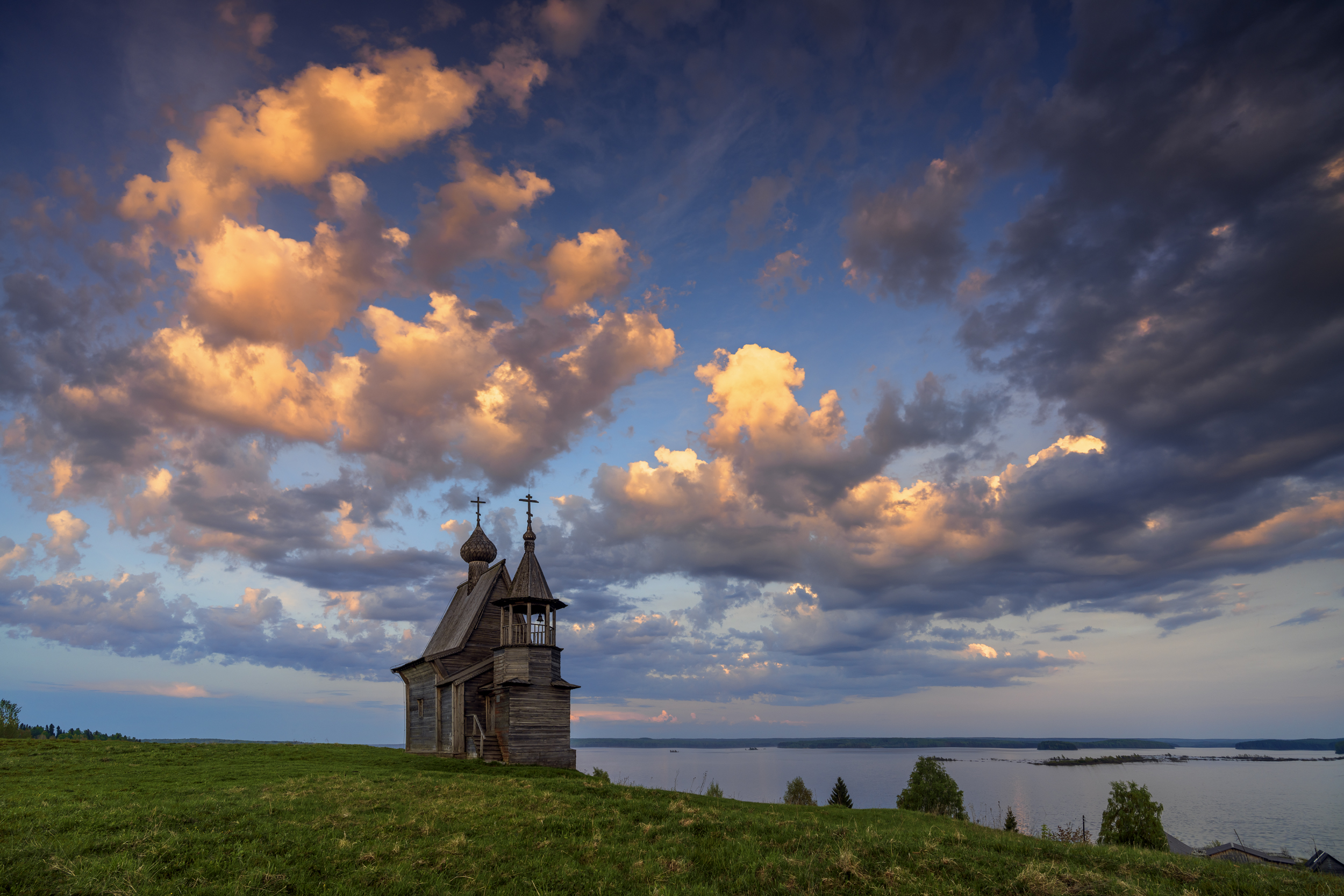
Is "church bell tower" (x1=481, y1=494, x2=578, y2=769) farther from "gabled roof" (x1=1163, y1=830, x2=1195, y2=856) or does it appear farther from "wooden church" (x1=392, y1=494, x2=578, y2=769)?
"gabled roof" (x1=1163, y1=830, x2=1195, y2=856)

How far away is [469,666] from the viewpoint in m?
44.2

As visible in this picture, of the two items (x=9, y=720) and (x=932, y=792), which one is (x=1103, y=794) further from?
(x=9, y=720)

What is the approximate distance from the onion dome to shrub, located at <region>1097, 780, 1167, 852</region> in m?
46.8

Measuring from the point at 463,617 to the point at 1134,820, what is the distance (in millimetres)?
47842

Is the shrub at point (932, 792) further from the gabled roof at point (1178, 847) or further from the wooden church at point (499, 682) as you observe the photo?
the wooden church at point (499, 682)

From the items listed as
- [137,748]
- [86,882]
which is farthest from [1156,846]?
[137,748]

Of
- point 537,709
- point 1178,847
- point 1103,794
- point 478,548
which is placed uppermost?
point 478,548

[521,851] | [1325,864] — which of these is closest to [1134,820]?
[1325,864]

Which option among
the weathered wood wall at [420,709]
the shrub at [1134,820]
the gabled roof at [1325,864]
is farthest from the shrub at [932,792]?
the weathered wood wall at [420,709]

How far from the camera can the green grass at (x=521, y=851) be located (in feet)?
37.3

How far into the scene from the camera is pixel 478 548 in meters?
54.6

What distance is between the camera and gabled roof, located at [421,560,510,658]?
45344 millimetres

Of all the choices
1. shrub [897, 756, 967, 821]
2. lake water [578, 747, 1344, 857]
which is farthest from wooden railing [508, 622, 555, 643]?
shrub [897, 756, 967, 821]

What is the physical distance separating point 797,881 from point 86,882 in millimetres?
11760
